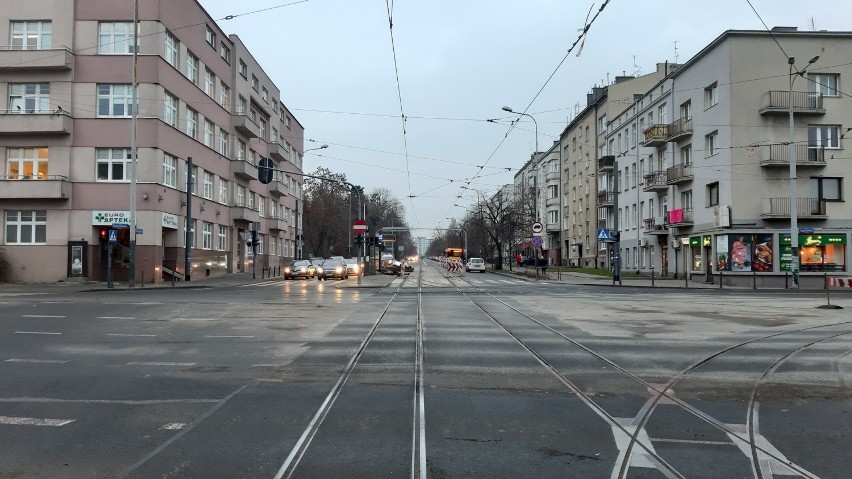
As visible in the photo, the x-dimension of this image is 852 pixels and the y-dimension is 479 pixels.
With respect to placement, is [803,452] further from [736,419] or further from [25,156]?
[25,156]

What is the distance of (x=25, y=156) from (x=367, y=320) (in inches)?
1131

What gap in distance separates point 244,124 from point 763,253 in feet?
122

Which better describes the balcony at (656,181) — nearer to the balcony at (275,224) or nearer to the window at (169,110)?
the window at (169,110)

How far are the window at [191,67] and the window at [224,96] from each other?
532 centimetres

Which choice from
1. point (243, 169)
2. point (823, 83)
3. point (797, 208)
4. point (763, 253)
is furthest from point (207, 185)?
point (823, 83)

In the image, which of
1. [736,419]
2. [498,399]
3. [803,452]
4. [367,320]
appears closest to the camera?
[803,452]

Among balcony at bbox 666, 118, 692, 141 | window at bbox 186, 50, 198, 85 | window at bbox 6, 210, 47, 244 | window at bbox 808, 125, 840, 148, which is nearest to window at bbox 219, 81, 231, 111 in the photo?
window at bbox 186, 50, 198, 85

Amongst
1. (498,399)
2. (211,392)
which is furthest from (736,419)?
(211,392)

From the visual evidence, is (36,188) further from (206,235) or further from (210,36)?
(210,36)

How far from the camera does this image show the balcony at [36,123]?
115 ft

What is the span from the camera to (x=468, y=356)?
10891mm

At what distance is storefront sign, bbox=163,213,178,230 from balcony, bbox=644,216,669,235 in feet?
105

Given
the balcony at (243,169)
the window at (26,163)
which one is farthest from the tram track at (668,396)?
the balcony at (243,169)

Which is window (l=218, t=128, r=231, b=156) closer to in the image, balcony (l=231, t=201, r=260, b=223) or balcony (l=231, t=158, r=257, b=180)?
balcony (l=231, t=158, r=257, b=180)
